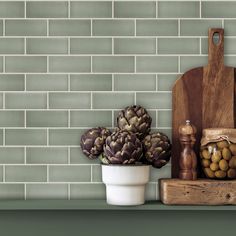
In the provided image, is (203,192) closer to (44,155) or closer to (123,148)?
(123,148)

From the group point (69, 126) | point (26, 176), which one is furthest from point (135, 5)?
point (26, 176)

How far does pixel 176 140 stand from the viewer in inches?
60.6

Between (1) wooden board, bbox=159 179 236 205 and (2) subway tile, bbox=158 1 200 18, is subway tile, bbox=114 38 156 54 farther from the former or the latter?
(1) wooden board, bbox=159 179 236 205

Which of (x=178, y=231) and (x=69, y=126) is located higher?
(x=69, y=126)

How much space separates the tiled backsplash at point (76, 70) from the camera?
5.09ft

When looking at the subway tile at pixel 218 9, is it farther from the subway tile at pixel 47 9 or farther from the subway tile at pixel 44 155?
the subway tile at pixel 44 155

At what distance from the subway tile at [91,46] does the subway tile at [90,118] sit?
17 centimetres

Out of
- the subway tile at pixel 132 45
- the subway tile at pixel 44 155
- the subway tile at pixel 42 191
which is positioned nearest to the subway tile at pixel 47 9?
the subway tile at pixel 132 45

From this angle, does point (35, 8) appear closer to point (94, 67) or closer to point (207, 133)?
point (94, 67)

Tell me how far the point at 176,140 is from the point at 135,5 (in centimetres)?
40

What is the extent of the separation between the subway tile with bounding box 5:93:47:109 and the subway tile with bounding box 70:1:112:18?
0.82 ft

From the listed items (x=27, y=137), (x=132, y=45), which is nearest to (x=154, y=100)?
(x=132, y=45)

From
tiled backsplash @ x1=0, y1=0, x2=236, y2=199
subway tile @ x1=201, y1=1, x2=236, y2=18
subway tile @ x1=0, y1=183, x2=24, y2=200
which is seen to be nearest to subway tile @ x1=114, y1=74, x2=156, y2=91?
tiled backsplash @ x1=0, y1=0, x2=236, y2=199

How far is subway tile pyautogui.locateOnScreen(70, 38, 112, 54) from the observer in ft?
5.11
